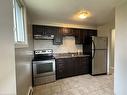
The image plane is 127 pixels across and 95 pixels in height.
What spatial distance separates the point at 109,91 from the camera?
2.87 meters

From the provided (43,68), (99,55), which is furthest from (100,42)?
(43,68)

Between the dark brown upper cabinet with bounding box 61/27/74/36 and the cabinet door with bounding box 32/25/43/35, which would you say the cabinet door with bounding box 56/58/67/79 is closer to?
the dark brown upper cabinet with bounding box 61/27/74/36

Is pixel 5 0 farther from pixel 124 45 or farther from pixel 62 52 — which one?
pixel 62 52

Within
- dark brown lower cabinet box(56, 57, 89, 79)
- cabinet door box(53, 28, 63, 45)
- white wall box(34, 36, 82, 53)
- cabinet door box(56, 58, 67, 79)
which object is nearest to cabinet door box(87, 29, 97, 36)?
white wall box(34, 36, 82, 53)

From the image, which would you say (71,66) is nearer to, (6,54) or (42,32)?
(42,32)

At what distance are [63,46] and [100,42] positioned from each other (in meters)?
1.72

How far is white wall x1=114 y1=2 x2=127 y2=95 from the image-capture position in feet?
7.36

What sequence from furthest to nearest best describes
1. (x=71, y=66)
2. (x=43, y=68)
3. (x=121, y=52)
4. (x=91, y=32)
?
(x=91, y=32) → (x=71, y=66) → (x=43, y=68) → (x=121, y=52)

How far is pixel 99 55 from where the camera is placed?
4.41m

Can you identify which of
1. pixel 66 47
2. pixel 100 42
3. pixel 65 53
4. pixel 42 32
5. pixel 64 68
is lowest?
pixel 64 68

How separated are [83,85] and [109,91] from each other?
0.82 metres

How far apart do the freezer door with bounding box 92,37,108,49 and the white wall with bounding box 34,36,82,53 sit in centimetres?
92

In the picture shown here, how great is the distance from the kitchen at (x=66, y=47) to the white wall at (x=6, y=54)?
1 centimetres

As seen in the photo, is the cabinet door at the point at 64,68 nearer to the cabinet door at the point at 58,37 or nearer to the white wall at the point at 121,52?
the cabinet door at the point at 58,37
